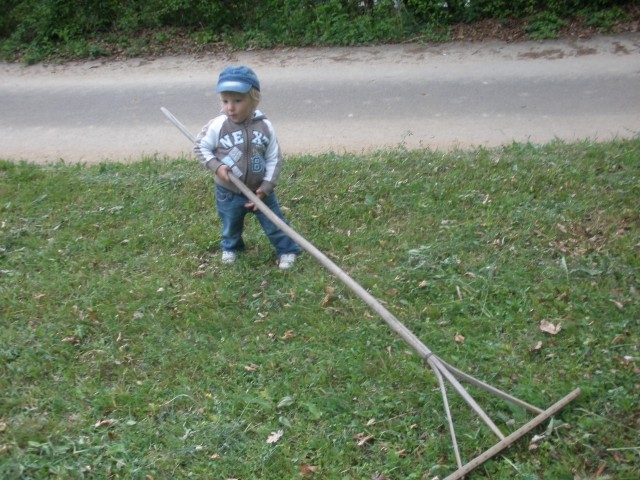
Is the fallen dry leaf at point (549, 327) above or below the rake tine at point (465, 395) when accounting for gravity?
below

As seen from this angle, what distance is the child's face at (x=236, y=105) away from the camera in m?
4.79

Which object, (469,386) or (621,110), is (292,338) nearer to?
(469,386)

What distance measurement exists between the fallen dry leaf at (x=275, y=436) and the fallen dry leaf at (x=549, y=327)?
1.90 meters

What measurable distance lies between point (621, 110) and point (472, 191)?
113 inches

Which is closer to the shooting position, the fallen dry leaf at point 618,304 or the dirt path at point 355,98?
the fallen dry leaf at point 618,304

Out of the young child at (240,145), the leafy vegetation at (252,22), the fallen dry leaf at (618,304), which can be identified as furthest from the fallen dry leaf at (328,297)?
the leafy vegetation at (252,22)

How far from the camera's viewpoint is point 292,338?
4836 mm

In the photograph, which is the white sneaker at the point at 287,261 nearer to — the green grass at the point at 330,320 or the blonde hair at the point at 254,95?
the green grass at the point at 330,320

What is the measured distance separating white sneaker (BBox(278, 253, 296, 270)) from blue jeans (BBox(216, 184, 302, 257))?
0.03m

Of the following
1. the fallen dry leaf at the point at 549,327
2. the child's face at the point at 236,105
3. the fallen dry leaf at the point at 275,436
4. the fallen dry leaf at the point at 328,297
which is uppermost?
the child's face at the point at 236,105

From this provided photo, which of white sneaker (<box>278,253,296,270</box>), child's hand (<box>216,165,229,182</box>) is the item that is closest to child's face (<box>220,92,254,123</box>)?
child's hand (<box>216,165,229,182</box>)

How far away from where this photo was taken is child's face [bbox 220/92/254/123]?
4.79 meters

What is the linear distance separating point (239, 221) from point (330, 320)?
115 centimetres

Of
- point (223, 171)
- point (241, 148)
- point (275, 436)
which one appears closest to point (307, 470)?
point (275, 436)
